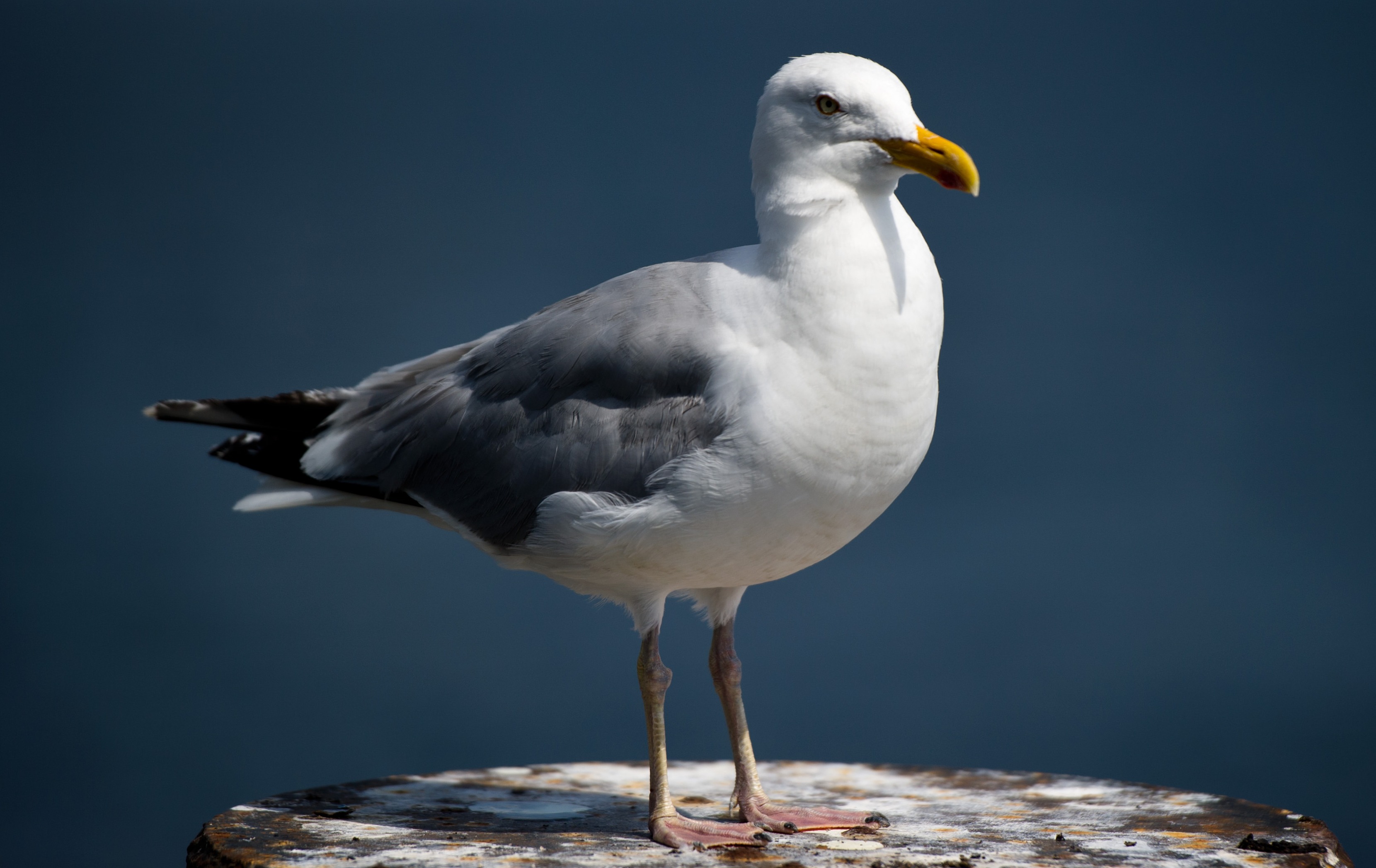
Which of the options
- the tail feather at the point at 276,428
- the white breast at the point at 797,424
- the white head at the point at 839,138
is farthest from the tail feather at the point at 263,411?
the white head at the point at 839,138

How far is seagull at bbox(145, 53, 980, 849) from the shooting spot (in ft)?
11.1

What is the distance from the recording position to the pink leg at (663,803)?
3465mm

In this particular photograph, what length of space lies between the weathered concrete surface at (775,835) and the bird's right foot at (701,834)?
0.15 ft

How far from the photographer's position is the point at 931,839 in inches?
136

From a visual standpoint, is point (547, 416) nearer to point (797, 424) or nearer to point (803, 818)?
point (797, 424)

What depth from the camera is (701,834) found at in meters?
3.51

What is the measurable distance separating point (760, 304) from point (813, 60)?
25.5 inches

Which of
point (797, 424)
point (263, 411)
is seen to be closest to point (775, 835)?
point (797, 424)

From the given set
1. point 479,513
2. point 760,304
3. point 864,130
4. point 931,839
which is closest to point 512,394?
point 479,513

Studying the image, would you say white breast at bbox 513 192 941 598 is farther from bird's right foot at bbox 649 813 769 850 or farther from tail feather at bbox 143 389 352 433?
tail feather at bbox 143 389 352 433

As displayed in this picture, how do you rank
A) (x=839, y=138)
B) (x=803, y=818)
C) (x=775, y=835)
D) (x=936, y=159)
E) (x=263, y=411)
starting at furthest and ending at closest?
(x=263, y=411), (x=803, y=818), (x=775, y=835), (x=839, y=138), (x=936, y=159)

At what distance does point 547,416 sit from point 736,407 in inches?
23.7

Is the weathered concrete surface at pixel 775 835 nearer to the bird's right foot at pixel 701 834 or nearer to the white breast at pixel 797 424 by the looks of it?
the bird's right foot at pixel 701 834

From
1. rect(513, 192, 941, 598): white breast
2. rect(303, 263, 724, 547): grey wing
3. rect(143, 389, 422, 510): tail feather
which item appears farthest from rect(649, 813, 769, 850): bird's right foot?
rect(143, 389, 422, 510): tail feather
